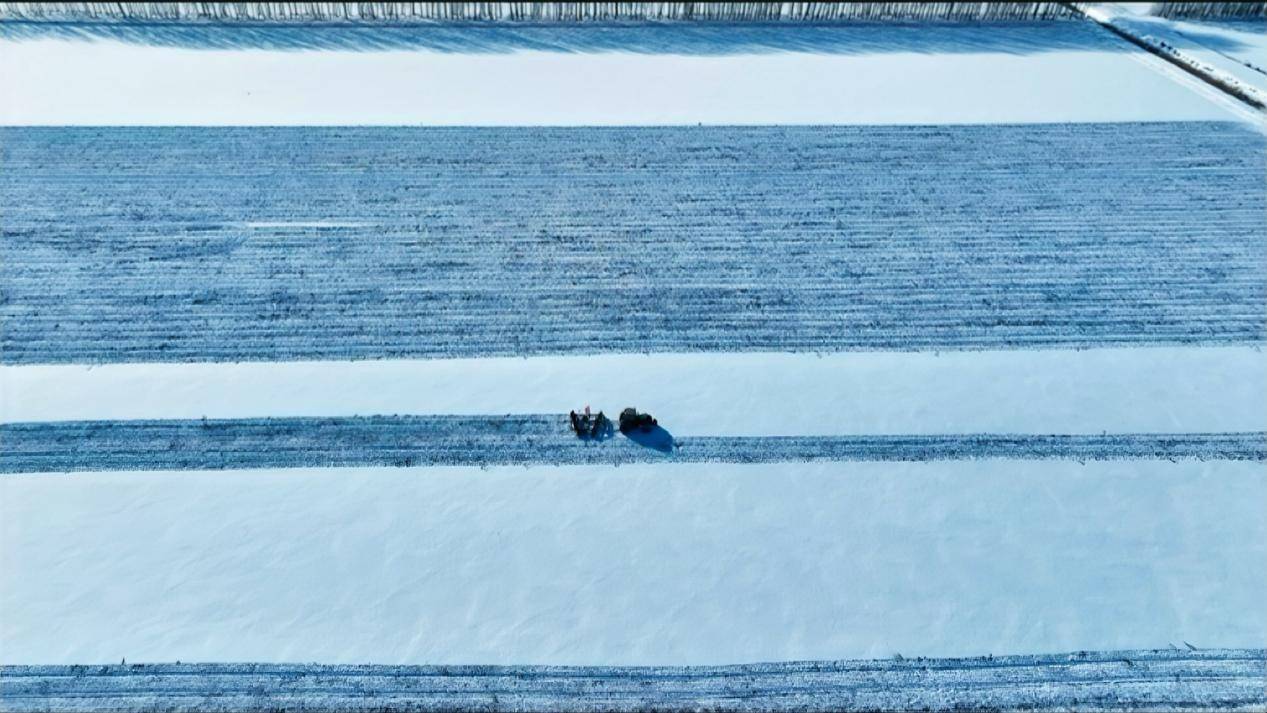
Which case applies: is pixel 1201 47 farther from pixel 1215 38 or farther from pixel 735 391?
pixel 735 391

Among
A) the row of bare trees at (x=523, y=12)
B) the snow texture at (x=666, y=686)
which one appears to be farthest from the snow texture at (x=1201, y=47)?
the snow texture at (x=666, y=686)

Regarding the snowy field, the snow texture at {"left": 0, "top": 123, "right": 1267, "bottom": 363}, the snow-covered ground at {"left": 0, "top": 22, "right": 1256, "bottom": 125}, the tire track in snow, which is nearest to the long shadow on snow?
the snow-covered ground at {"left": 0, "top": 22, "right": 1256, "bottom": 125}

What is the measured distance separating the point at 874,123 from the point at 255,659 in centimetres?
1312

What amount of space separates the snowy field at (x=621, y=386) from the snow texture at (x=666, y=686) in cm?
4

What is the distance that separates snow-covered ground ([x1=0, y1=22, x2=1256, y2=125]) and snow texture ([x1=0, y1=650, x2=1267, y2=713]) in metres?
10.3

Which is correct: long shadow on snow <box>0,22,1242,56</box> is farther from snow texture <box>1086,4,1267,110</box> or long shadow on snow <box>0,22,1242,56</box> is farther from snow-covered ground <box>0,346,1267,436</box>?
snow-covered ground <box>0,346,1267,436</box>

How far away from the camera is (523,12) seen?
62.6 feet

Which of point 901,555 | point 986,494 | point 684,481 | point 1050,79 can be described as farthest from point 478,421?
point 1050,79

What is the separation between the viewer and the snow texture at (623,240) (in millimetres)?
11578

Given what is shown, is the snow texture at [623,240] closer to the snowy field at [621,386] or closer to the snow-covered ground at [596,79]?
the snowy field at [621,386]

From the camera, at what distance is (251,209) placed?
13422mm

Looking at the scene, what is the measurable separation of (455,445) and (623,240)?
176 inches

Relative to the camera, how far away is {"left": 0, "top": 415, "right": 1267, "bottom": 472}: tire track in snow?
985cm

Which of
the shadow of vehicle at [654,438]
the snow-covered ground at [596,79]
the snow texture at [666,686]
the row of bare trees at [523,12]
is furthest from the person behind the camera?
the row of bare trees at [523,12]
